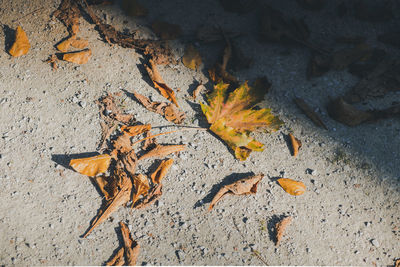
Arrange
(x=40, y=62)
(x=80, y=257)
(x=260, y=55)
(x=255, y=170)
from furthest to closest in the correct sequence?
(x=260, y=55) < (x=40, y=62) < (x=255, y=170) < (x=80, y=257)

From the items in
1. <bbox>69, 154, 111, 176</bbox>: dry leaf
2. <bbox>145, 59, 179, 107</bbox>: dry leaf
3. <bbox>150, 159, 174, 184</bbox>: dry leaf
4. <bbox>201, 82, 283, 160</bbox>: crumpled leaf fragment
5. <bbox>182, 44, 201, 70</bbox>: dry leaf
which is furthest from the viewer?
<bbox>182, 44, 201, 70</bbox>: dry leaf

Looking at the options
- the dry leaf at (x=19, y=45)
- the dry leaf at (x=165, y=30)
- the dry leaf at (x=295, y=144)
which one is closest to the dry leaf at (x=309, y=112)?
the dry leaf at (x=295, y=144)

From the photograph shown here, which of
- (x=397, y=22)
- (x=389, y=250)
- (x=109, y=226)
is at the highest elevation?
(x=397, y=22)

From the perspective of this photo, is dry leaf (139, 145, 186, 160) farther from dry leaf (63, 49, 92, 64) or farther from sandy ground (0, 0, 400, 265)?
dry leaf (63, 49, 92, 64)

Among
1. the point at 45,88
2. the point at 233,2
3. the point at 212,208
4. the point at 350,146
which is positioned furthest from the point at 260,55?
the point at 45,88

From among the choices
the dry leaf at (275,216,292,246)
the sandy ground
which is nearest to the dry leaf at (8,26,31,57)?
the sandy ground

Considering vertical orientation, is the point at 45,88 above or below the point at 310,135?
above

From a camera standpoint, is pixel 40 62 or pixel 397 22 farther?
pixel 397 22

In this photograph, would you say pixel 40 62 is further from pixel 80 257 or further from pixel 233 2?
pixel 233 2
